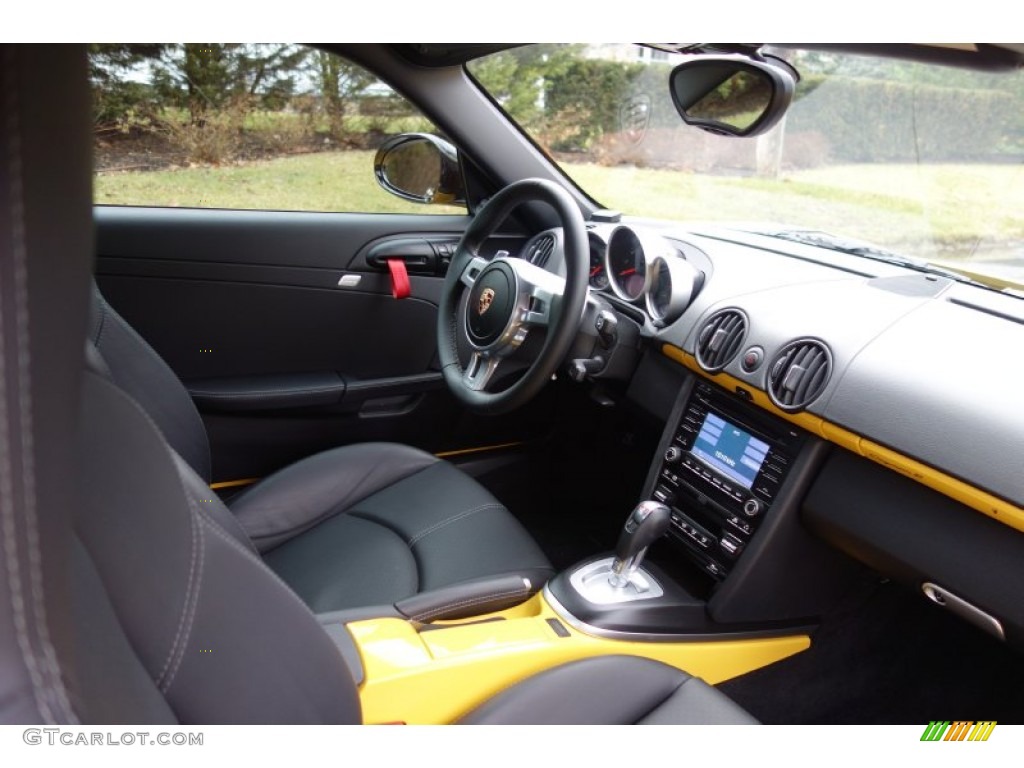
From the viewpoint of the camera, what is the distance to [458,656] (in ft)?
4.10

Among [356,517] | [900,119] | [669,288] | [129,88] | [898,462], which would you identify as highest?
[900,119]

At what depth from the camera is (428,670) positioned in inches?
47.3

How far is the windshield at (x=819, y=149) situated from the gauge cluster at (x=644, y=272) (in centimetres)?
31

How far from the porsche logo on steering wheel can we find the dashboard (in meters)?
0.35

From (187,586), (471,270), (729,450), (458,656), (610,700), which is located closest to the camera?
(187,586)

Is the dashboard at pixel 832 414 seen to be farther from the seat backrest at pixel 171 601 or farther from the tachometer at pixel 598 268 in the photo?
the seat backrest at pixel 171 601

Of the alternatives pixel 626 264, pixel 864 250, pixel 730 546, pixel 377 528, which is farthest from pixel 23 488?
pixel 864 250

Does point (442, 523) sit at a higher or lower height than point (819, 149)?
lower

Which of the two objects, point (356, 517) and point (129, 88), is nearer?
point (356, 517)

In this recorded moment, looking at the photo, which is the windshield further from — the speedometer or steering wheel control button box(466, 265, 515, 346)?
steering wheel control button box(466, 265, 515, 346)

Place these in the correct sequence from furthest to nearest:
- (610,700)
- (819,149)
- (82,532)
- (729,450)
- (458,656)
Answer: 1. (819,149)
2. (729,450)
3. (458,656)
4. (610,700)
5. (82,532)

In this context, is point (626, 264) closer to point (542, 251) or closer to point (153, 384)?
point (542, 251)

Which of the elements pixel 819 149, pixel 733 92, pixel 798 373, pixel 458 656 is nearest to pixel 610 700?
pixel 458 656

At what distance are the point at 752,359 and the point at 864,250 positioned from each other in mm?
533
